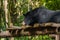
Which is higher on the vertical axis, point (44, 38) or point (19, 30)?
point (19, 30)

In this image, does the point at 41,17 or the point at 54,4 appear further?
the point at 54,4

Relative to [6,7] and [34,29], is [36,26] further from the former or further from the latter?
[6,7]

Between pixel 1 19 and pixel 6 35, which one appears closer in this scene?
pixel 6 35

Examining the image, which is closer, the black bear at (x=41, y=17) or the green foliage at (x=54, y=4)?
the black bear at (x=41, y=17)

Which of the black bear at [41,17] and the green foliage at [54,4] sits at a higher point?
the green foliage at [54,4]

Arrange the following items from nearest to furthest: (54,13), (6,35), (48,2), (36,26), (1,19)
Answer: (36,26)
(6,35)
(54,13)
(48,2)
(1,19)

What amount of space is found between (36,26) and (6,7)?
2956 millimetres

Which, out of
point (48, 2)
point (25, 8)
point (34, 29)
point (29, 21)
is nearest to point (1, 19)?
point (25, 8)

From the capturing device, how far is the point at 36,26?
266cm

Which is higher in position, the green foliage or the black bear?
the green foliage

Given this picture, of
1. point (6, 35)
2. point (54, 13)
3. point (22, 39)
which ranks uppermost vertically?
point (54, 13)

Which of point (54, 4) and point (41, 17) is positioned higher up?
point (54, 4)

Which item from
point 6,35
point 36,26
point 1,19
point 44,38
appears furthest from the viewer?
point 1,19

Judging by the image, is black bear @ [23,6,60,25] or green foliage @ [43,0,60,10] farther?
green foliage @ [43,0,60,10]
